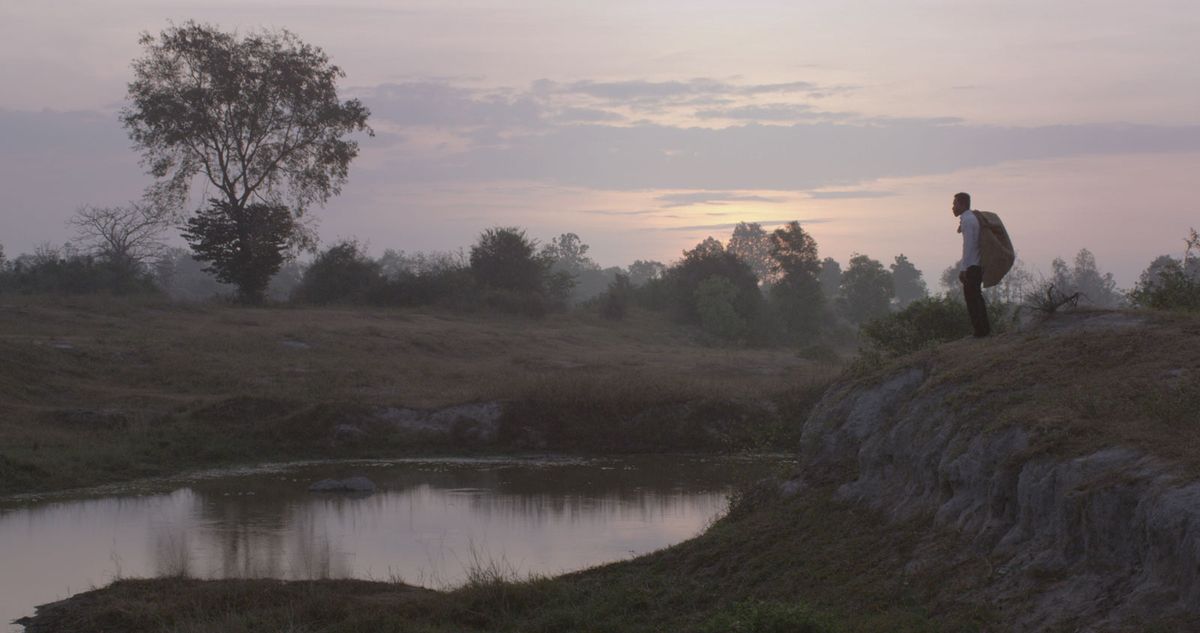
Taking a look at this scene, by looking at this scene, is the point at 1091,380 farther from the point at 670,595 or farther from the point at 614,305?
the point at 614,305

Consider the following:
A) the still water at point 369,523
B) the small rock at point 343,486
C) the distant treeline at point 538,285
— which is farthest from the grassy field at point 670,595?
the distant treeline at point 538,285

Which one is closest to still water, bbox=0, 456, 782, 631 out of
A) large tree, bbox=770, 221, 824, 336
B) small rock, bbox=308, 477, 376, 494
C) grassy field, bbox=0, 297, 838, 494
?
small rock, bbox=308, 477, 376, 494

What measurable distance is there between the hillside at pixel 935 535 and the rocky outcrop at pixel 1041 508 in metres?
0.02

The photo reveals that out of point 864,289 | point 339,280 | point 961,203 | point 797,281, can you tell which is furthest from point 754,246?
point 961,203

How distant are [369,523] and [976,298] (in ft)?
28.8

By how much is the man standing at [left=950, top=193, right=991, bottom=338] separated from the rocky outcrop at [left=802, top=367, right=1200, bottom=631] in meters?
1.17

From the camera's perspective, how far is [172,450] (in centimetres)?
2066

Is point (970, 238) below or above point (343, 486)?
above

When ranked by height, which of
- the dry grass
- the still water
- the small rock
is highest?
the dry grass

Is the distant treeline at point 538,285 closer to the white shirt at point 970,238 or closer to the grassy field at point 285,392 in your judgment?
the grassy field at point 285,392

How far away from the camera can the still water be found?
42.5 feet

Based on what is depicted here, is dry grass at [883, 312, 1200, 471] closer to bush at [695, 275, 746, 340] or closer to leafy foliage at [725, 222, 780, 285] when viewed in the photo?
bush at [695, 275, 746, 340]

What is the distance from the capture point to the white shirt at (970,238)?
1111cm

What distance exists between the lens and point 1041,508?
24.9ft
